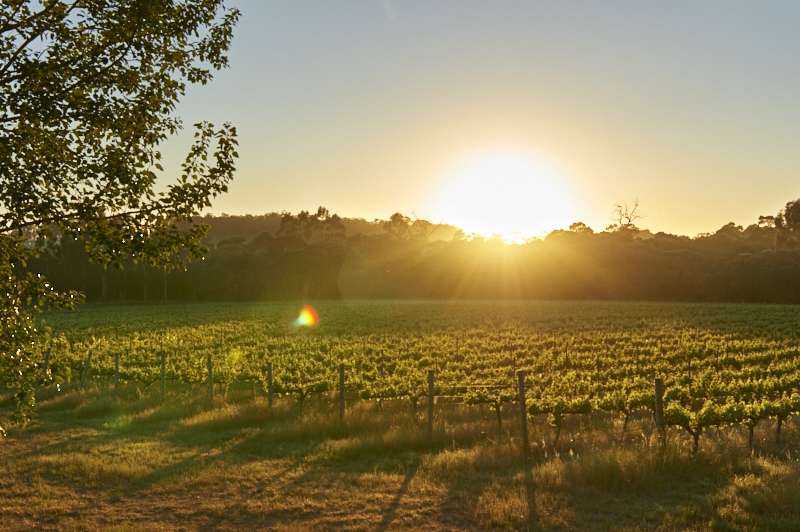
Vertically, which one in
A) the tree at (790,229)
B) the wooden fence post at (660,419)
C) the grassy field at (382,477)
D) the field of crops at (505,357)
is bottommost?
the field of crops at (505,357)

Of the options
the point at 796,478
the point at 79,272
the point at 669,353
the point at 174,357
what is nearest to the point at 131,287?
the point at 79,272

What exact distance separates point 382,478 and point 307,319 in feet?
170

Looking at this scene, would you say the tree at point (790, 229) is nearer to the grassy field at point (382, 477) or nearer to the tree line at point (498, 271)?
the tree line at point (498, 271)

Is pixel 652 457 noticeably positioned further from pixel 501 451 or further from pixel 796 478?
pixel 501 451

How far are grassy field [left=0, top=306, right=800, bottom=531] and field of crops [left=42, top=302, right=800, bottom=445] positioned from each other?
179 cm

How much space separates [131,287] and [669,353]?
96094 millimetres

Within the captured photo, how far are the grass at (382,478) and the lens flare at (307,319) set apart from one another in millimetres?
39026

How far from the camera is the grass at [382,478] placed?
27.2 feet

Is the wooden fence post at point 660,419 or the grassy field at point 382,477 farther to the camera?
the wooden fence post at point 660,419

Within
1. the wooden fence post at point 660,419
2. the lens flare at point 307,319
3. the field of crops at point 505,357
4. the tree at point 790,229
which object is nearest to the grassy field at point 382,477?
the wooden fence post at point 660,419

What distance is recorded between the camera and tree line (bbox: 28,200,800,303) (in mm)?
81375

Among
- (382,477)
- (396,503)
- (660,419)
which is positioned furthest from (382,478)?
(660,419)

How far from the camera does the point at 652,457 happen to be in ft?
32.9

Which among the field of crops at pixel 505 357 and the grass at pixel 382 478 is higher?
the grass at pixel 382 478
